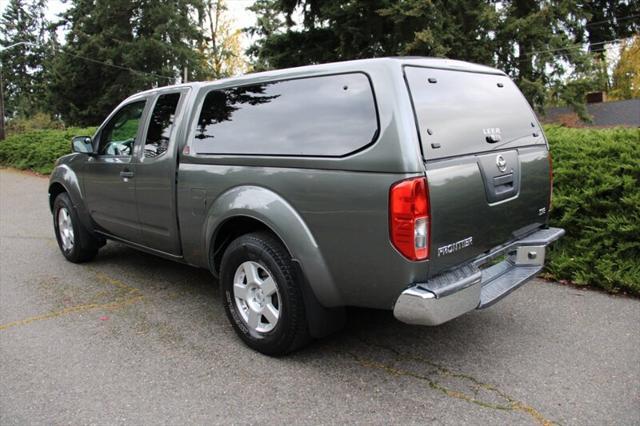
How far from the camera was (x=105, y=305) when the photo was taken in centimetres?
471

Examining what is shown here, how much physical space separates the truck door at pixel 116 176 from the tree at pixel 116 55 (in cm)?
3068

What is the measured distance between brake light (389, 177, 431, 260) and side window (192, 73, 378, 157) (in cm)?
38

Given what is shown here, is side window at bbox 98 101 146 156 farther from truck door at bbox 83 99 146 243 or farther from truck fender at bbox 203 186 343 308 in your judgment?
truck fender at bbox 203 186 343 308

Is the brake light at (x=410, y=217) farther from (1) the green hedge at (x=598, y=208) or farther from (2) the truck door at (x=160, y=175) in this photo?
(1) the green hedge at (x=598, y=208)

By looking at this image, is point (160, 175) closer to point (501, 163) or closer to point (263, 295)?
point (263, 295)

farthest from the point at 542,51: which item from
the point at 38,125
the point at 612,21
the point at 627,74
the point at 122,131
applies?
the point at 38,125

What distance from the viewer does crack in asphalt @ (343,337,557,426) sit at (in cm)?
299

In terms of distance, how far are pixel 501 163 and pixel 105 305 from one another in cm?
349

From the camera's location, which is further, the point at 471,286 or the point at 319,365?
the point at 319,365

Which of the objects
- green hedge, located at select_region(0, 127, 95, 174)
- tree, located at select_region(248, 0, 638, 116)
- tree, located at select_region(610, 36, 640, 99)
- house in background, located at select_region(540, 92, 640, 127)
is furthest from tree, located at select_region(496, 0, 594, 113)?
tree, located at select_region(610, 36, 640, 99)

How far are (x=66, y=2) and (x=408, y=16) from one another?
34.2 m

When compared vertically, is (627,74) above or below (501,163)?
above

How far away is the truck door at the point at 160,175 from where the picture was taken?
14.3ft

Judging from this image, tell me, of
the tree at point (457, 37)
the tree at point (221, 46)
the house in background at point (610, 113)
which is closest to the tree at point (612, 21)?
the house in background at point (610, 113)
